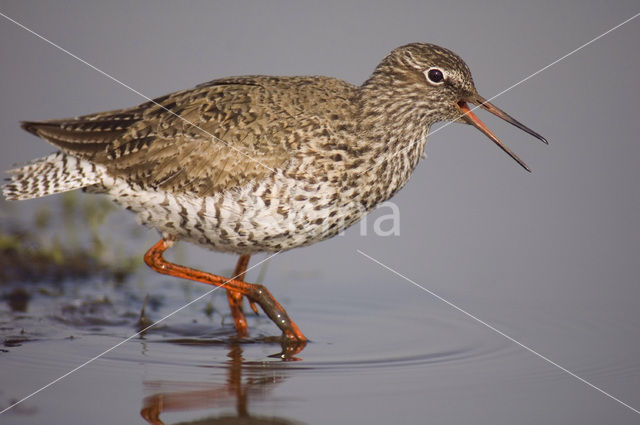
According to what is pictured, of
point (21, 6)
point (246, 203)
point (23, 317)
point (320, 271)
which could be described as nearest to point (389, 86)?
point (246, 203)

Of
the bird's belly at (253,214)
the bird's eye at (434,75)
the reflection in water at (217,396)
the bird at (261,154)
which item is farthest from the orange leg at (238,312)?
the bird's eye at (434,75)

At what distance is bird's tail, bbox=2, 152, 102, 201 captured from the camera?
722 centimetres

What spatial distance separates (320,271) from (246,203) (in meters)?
2.25

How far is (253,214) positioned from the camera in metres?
6.65

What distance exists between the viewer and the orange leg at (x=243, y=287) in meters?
6.93

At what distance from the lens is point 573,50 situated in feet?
37.4

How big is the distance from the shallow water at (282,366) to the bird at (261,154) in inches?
21.4

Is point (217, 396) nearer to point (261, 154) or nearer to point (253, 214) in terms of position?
point (253, 214)

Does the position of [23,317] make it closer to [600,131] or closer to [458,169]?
[458,169]

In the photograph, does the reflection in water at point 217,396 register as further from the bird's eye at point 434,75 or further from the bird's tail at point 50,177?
the bird's eye at point 434,75

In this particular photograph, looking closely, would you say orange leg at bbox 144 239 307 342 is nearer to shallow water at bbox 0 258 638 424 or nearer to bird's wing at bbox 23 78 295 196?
shallow water at bbox 0 258 638 424

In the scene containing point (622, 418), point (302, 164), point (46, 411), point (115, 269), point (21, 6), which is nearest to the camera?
point (46, 411)

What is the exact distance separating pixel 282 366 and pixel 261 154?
1621mm

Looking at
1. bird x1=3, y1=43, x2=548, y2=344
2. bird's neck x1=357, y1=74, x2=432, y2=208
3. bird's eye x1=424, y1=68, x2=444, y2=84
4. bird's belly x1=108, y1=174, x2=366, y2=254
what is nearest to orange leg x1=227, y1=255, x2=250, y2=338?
bird x1=3, y1=43, x2=548, y2=344
